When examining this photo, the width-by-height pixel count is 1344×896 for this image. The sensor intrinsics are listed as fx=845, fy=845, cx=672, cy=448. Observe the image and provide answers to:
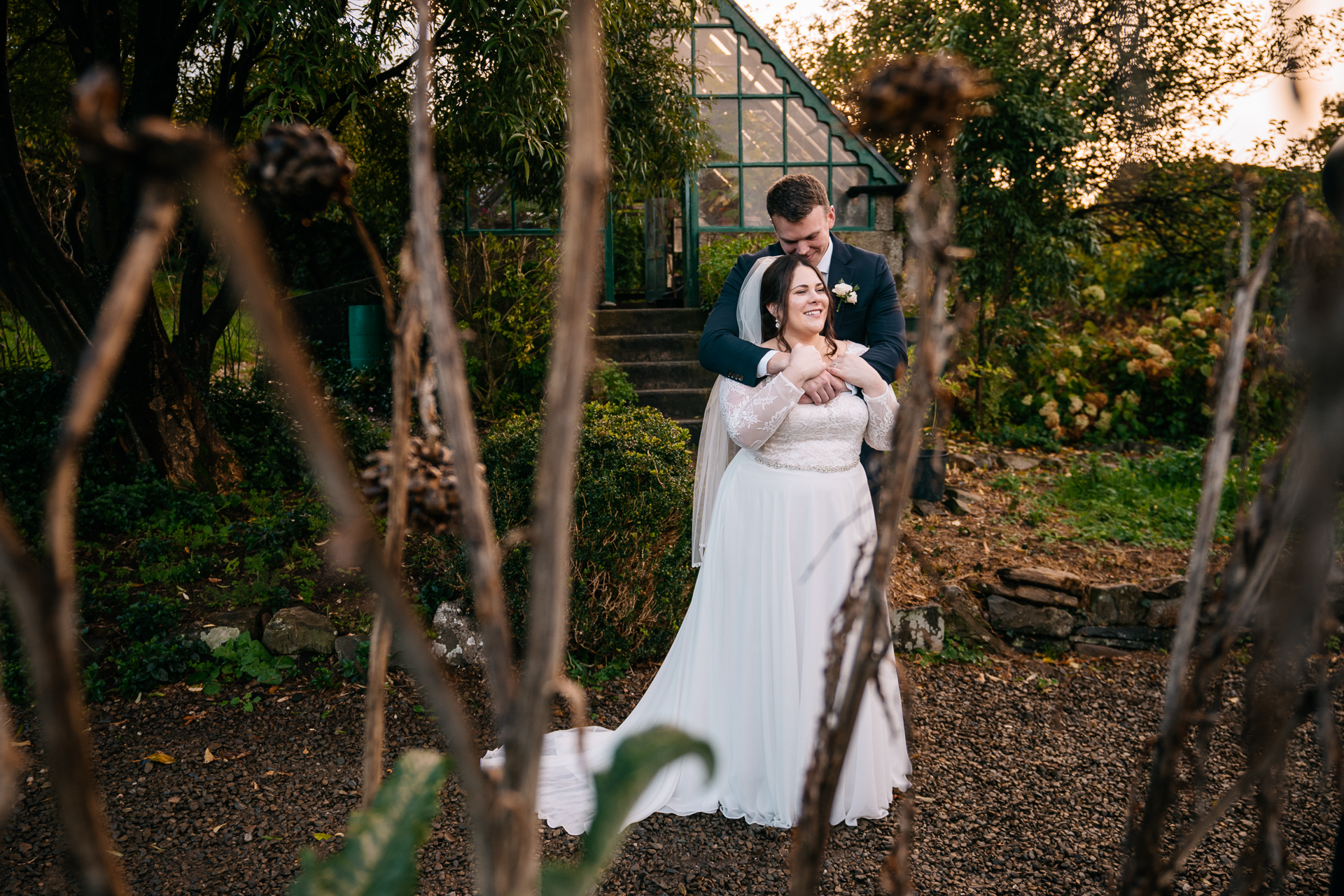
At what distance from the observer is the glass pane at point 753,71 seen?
8.53m

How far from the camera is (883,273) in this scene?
11.1 ft

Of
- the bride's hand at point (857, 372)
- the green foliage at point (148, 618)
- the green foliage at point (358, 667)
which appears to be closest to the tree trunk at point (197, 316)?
the green foliage at point (148, 618)

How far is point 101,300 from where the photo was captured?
5840 mm

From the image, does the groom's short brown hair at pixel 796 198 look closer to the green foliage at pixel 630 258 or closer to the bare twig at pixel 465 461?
the bare twig at pixel 465 461

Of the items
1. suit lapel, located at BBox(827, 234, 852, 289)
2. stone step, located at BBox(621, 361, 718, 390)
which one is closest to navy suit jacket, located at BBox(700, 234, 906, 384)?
suit lapel, located at BBox(827, 234, 852, 289)

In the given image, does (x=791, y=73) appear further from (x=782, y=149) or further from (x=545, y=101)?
(x=545, y=101)

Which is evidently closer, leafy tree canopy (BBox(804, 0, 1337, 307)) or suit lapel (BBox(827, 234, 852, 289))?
suit lapel (BBox(827, 234, 852, 289))

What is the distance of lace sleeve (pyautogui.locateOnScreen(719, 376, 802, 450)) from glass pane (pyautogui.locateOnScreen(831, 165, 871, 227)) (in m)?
6.28

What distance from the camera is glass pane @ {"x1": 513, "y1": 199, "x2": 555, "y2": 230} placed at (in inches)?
328

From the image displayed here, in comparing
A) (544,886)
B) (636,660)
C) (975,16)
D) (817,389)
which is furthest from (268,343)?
(975,16)

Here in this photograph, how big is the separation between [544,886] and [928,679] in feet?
12.5

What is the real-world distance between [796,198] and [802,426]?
0.87m

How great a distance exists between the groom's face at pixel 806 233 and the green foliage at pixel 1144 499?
12.3ft

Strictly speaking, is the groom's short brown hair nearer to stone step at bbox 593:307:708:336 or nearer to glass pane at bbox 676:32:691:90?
stone step at bbox 593:307:708:336
